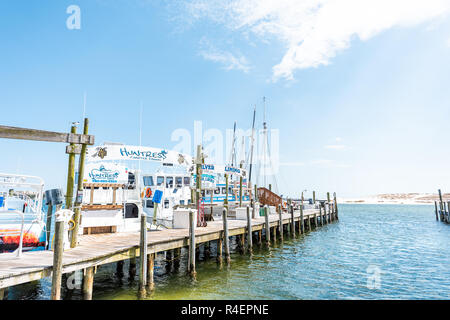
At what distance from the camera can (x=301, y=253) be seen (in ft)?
58.3

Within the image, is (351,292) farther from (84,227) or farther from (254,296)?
(84,227)

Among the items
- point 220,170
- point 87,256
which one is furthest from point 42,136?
point 220,170

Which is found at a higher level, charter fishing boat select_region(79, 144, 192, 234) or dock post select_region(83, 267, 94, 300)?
charter fishing boat select_region(79, 144, 192, 234)

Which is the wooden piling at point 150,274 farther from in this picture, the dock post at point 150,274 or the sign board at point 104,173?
the sign board at point 104,173

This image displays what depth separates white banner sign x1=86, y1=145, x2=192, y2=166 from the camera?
11.9m

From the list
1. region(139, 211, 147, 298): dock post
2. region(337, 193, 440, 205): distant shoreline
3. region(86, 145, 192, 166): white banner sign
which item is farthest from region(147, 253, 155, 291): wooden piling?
region(337, 193, 440, 205): distant shoreline

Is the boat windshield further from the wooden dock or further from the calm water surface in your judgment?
the wooden dock

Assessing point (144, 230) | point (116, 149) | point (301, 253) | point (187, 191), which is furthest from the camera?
point (187, 191)

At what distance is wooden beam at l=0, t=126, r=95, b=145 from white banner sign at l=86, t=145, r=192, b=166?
7.58ft

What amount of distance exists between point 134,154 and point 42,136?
4321 millimetres

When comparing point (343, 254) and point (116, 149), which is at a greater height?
point (116, 149)

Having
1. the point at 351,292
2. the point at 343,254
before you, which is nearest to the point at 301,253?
the point at 343,254
